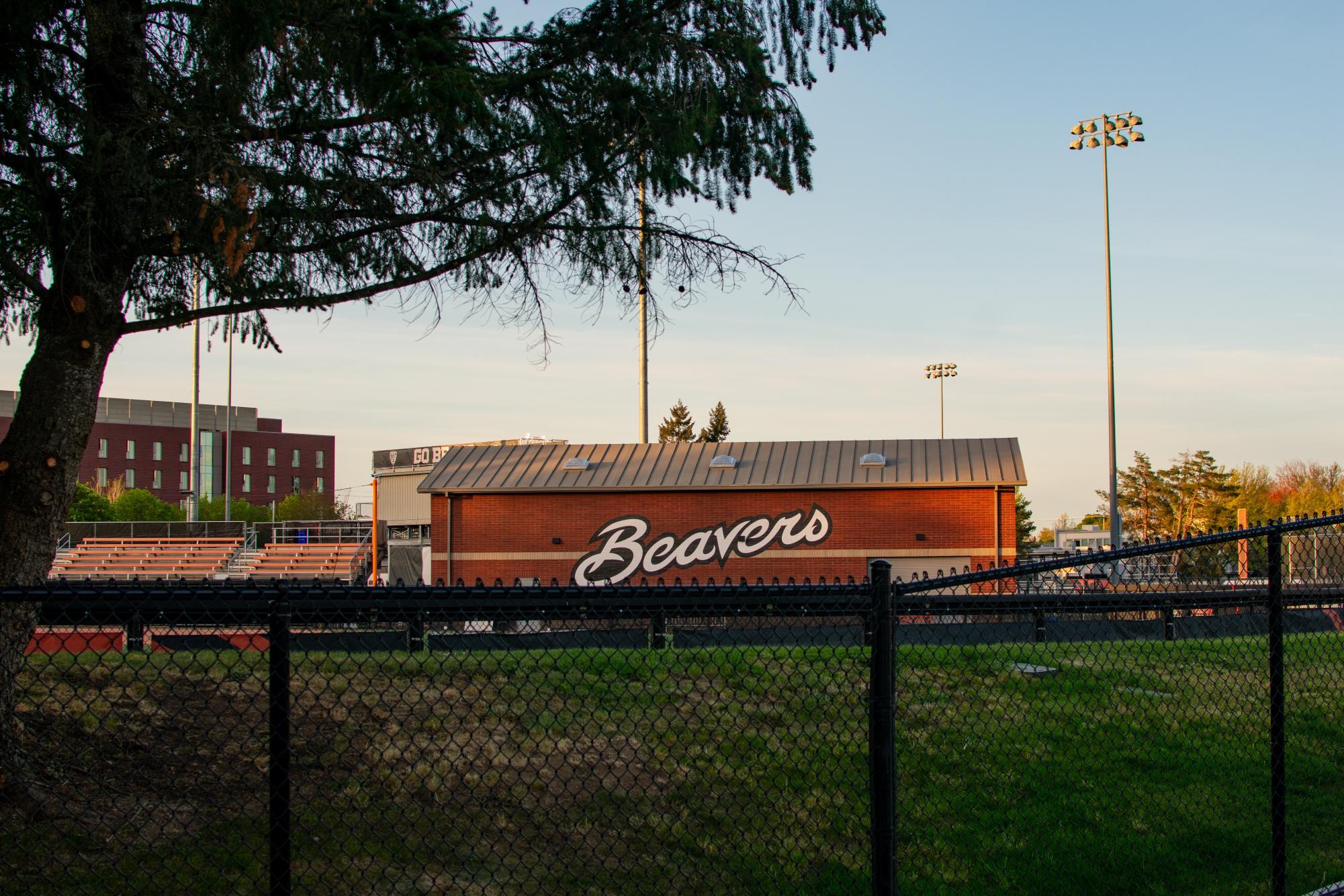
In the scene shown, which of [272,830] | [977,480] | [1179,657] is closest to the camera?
[272,830]

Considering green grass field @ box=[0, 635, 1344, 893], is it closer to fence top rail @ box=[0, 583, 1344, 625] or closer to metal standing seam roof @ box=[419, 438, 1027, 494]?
fence top rail @ box=[0, 583, 1344, 625]

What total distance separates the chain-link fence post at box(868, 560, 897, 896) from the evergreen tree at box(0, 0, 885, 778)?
10.8ft

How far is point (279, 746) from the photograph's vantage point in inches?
135

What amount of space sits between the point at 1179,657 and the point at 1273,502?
5358cm

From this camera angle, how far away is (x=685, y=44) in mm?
6695

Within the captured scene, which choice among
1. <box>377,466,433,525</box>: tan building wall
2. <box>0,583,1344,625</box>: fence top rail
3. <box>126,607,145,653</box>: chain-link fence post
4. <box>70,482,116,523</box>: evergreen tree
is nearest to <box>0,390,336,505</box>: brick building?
<box>70,482,116,523</box>: evergreen tree

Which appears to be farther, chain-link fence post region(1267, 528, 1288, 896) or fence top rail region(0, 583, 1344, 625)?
chain-link fence post region(1267, 528, 1288, 896)

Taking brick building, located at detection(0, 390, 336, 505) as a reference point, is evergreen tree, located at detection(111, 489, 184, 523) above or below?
below

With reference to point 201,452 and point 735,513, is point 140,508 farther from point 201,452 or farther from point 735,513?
point 735,513

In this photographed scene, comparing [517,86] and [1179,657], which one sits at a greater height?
[517,86]

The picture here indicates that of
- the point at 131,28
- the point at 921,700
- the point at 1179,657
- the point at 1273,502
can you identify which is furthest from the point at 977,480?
the point at 1273,502

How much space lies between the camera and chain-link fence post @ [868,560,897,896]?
392 cm

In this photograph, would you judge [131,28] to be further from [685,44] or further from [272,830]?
[272,830]

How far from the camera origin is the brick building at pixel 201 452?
8094cm
